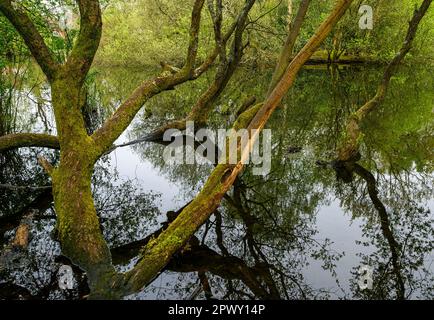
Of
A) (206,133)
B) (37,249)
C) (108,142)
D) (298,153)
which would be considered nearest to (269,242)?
(108,142)

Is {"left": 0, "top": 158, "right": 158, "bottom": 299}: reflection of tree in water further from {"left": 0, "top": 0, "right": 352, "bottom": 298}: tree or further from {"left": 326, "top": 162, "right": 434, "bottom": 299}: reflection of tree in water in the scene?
{"left": 326, "top": 162, "right": 434, "bottom": 299}: reflection of tree in water

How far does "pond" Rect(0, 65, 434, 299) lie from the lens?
6023mm

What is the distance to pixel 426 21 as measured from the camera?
31.8 meters

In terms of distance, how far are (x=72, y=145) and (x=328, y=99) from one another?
706 inches

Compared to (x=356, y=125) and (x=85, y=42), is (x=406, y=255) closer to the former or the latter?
(x=356, y=125)

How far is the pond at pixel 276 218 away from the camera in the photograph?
6023mm

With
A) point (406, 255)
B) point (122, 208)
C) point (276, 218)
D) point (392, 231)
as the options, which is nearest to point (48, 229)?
point (122, 208)

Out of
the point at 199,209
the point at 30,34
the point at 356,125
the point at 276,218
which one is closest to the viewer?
the point at 30,34

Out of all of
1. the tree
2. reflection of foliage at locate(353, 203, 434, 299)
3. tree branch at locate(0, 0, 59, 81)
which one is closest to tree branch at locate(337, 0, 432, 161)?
reflection of foliage at locate(353, 203, 434, 299)

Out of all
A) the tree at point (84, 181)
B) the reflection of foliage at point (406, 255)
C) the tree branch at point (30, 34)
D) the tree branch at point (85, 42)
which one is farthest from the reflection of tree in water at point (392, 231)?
the tree branch at point (30, 34)

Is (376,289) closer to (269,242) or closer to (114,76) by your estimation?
(269,242)

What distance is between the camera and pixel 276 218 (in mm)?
8398

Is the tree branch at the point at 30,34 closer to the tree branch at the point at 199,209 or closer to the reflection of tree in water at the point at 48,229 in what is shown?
the reflection of tree in water at the point at 48,229

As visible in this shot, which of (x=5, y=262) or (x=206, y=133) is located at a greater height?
(x=206, y=133)
